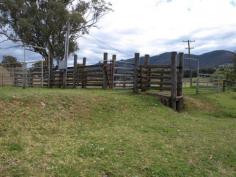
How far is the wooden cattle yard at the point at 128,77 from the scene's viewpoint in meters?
16.2

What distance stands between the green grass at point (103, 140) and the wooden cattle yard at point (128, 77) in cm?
318

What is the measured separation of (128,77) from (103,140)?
11532 mm

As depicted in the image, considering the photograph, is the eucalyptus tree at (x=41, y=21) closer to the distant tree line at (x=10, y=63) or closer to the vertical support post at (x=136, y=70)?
the distant tree line at (x=10, y=63)

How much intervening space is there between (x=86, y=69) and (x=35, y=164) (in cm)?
1451

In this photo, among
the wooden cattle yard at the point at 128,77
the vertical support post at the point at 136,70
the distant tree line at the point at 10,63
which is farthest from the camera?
→ the distant tree line at the point at 10,63

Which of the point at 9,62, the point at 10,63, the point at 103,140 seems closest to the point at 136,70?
the point at 103,140

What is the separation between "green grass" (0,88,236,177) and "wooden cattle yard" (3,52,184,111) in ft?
10.4

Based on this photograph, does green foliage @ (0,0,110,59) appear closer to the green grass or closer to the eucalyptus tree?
the eucalyptus tree

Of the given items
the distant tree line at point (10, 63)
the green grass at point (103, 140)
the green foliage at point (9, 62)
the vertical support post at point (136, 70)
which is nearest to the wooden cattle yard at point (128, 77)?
the vertical support post at point (136, 70)

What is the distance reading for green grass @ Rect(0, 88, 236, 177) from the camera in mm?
7297

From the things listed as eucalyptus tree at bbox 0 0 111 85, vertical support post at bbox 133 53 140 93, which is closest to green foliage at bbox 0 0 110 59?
eucalyptus tree at bbox 0 0 111 85

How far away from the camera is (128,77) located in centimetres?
2030

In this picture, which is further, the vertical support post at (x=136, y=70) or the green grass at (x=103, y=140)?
the vertical support post at (x=136, y=70)

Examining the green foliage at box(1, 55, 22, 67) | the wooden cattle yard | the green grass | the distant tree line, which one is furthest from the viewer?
the green foliage at box(1, 55, 22, 67)
